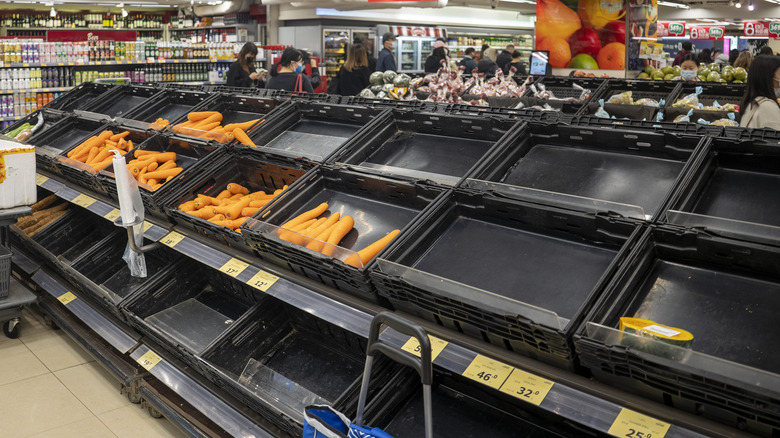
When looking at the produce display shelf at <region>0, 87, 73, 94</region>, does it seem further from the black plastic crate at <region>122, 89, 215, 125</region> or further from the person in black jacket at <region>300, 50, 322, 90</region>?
the black plastic crate at <region>122, 89, 215, 125</region>

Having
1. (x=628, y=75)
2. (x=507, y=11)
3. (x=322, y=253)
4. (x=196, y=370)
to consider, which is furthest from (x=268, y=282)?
(x=507, y=11)

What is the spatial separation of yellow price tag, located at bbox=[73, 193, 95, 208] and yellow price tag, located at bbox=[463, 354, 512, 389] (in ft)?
9.15

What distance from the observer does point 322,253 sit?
2.17 metres

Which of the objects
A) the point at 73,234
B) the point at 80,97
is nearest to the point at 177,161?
the point at 73,234

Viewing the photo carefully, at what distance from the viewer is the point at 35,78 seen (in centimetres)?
826

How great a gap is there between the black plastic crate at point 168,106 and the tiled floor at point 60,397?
1.47 metres

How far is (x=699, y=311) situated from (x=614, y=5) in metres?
6.81

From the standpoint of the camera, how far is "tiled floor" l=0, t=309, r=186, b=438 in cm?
295

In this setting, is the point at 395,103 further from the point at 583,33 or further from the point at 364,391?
the point at 583,33

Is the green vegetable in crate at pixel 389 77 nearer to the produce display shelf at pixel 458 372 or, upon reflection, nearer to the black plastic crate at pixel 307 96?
the black plastic crate at pixel 307 96

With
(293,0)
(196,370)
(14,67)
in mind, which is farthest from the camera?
(293,0)

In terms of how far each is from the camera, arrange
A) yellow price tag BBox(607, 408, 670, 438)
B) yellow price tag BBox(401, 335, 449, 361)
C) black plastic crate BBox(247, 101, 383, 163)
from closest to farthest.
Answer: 1. yellow price tag BBox(607, 408, 670, 438)
2. yellow price tag BBox(401, 335, 449, 361)
3. black plastic crate BBox(247, 101, 383, 163)

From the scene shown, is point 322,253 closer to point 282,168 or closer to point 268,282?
point 268,282

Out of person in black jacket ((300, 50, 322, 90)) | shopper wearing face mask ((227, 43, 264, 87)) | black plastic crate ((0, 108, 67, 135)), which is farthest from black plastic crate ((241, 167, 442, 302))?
person in black jacket ((300, 50, 322, 90))
